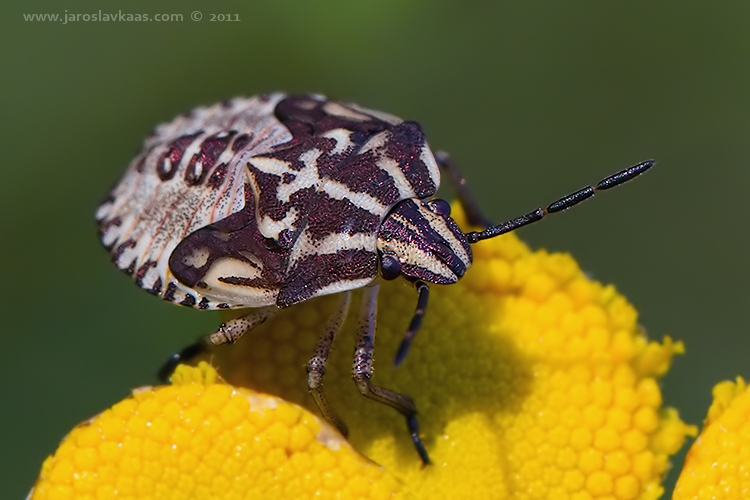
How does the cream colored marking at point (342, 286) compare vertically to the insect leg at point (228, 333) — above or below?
above

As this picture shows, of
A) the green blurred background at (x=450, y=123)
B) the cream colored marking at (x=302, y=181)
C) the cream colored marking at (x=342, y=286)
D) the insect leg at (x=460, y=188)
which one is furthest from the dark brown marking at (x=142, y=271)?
the insect leg at (x=460, y=188)

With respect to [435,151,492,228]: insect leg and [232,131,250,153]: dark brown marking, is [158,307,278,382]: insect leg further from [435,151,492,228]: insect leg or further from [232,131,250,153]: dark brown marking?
[435,151,492,228]: insect leg

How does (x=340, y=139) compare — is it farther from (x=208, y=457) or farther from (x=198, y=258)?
(x=208, y=457)

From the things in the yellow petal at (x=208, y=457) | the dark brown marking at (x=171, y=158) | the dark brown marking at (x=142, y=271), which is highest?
the dark brown marking at (x=171, y=158)

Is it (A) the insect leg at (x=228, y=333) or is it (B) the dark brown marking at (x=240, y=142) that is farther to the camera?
(B) the dark brown marking at (x=240, y=142)

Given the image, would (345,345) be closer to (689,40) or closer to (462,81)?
(462,81)

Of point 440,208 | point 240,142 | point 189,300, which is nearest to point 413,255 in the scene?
point 440,208

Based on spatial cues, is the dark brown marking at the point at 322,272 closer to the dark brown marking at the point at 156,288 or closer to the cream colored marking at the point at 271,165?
the cream colored marking at the point at 271,165

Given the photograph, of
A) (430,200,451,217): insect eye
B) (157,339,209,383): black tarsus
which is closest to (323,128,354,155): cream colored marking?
(430,200,451,217): insect eye
